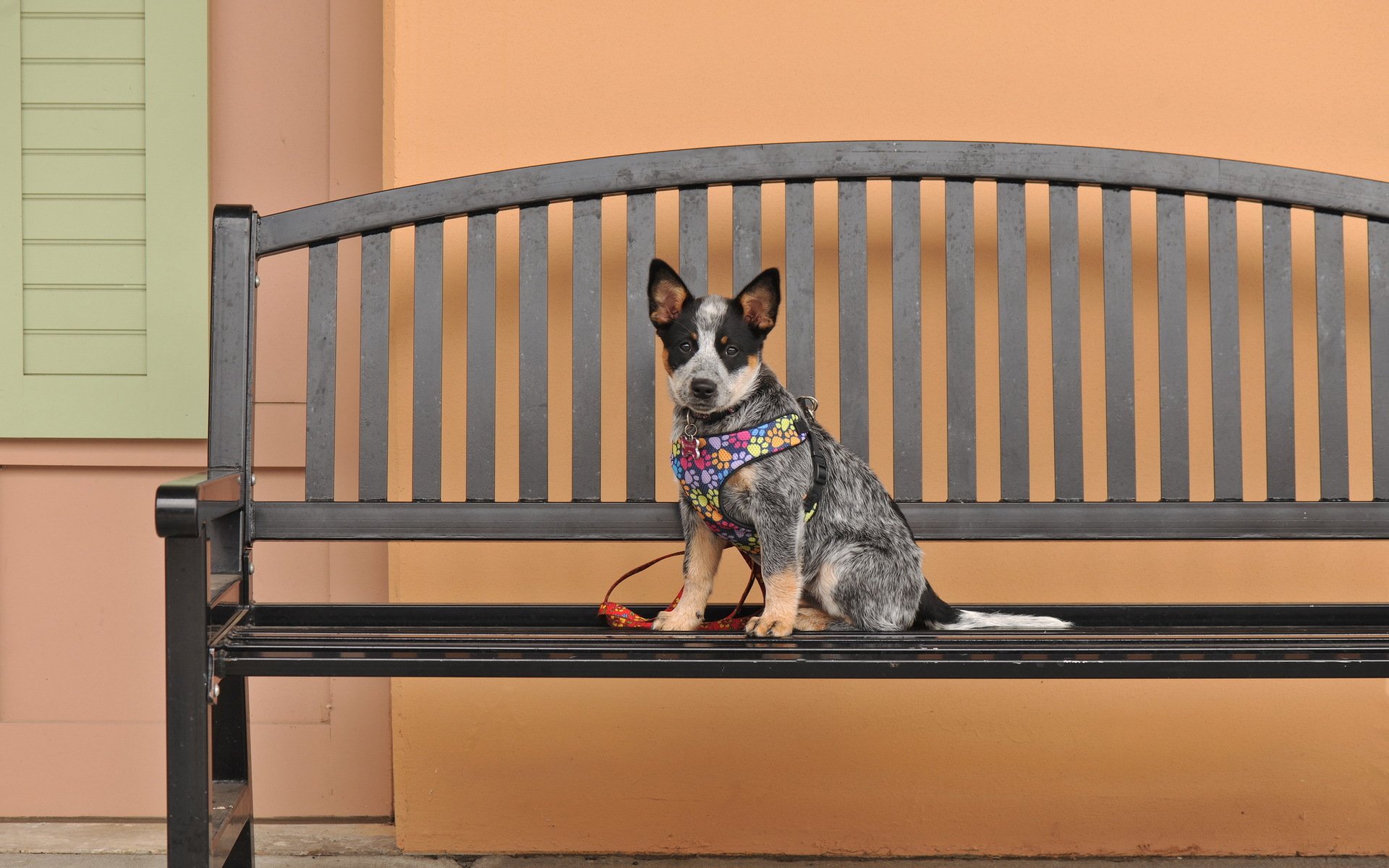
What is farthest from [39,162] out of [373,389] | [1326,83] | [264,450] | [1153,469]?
[1326,83]

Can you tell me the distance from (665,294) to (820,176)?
1.63 ft

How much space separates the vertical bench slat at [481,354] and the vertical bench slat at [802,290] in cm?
59

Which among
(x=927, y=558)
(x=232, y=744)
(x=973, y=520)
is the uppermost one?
(x=973, y=520)

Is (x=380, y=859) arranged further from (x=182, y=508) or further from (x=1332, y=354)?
(x=1332, y=354)

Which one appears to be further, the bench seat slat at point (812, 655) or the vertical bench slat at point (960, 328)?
the vertical bench slat at point (960, 328)

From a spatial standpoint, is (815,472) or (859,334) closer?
(815,472)

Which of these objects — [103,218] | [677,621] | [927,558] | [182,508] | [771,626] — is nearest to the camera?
[182,508]

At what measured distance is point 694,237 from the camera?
2.00 metres

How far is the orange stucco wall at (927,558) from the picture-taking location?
219 cm

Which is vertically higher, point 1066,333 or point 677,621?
point 1066,333

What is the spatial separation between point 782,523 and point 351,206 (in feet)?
3.47

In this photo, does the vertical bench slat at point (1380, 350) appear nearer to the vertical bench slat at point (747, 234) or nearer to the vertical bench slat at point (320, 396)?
the vertical bench slat at point (747, 234)

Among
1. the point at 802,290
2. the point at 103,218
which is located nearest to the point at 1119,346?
the point at 802,290

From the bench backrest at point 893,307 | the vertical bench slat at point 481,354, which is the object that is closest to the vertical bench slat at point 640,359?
the bench backrest at point 893,307
